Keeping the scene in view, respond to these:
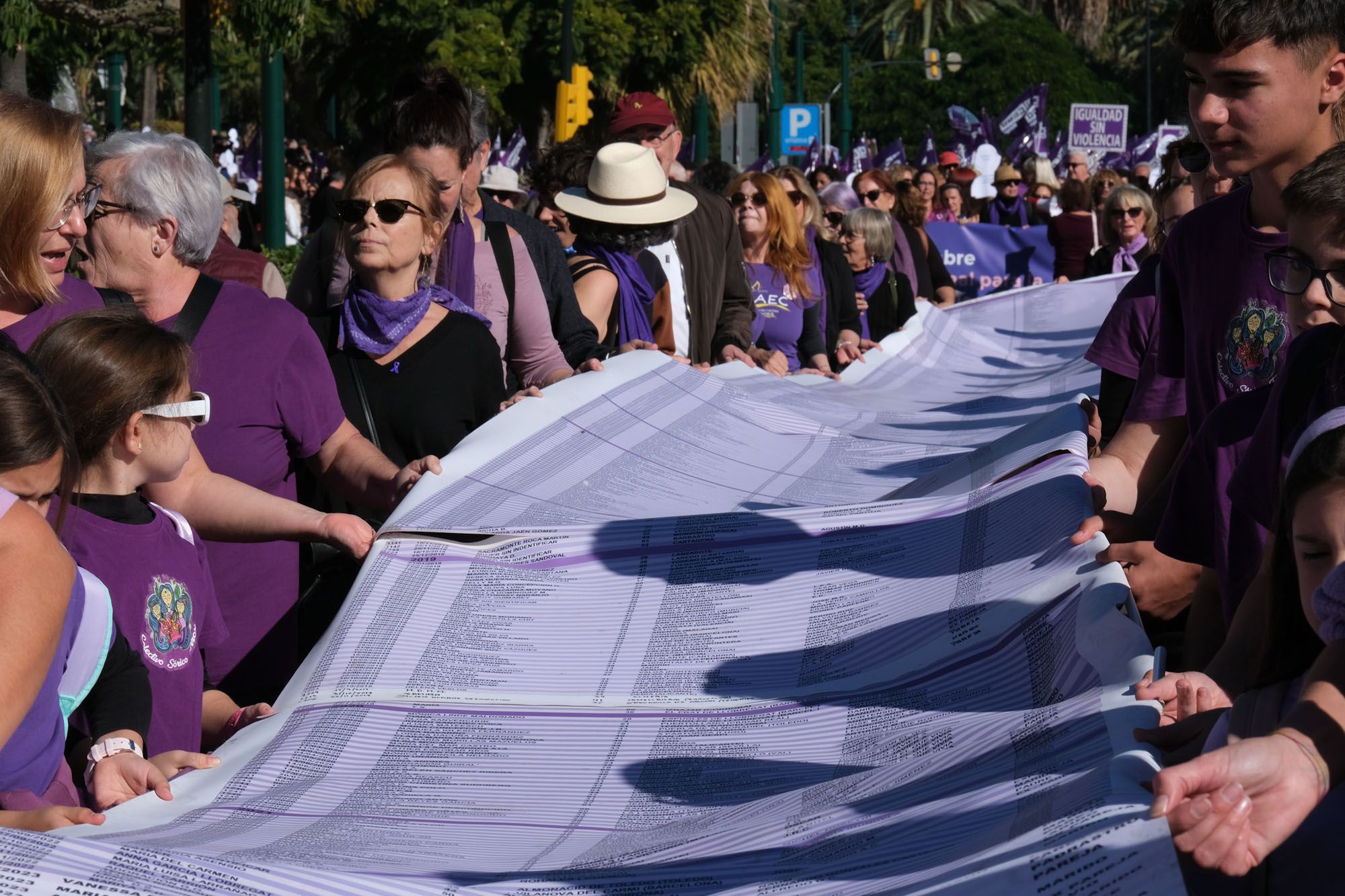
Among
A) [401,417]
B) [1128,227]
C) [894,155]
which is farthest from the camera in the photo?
[894,155]

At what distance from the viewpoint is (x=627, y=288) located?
6.30 metres

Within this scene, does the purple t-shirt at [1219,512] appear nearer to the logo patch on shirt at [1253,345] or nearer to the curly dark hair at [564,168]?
the logo patch on shirt at [1253,345]

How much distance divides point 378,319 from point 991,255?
13406mm

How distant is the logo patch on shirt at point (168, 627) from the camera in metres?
3.00

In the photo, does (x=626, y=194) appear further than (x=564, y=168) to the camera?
No

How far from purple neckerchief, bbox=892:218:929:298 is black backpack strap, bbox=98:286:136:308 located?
818 centimetres

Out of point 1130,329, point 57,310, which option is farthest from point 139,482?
point 1130,329

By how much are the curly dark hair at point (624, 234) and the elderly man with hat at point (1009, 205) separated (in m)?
11.6

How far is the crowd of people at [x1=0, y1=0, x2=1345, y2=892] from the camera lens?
2.22 m

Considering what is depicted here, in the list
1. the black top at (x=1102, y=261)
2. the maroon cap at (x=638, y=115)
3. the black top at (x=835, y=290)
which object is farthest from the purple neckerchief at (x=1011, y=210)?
the maroon cap at (x=638, y=115)

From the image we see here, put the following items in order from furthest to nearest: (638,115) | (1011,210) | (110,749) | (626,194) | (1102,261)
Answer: (1011,210), (1102,261), (638,115), (626,194), (110,749)

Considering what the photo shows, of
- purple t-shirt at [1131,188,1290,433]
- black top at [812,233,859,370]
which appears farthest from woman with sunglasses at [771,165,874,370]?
purple t-shirt at [1131,188,1290,433]

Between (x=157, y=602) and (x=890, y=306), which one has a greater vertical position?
(x=157, y=602)

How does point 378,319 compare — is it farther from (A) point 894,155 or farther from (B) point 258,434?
(A) point 894,155
